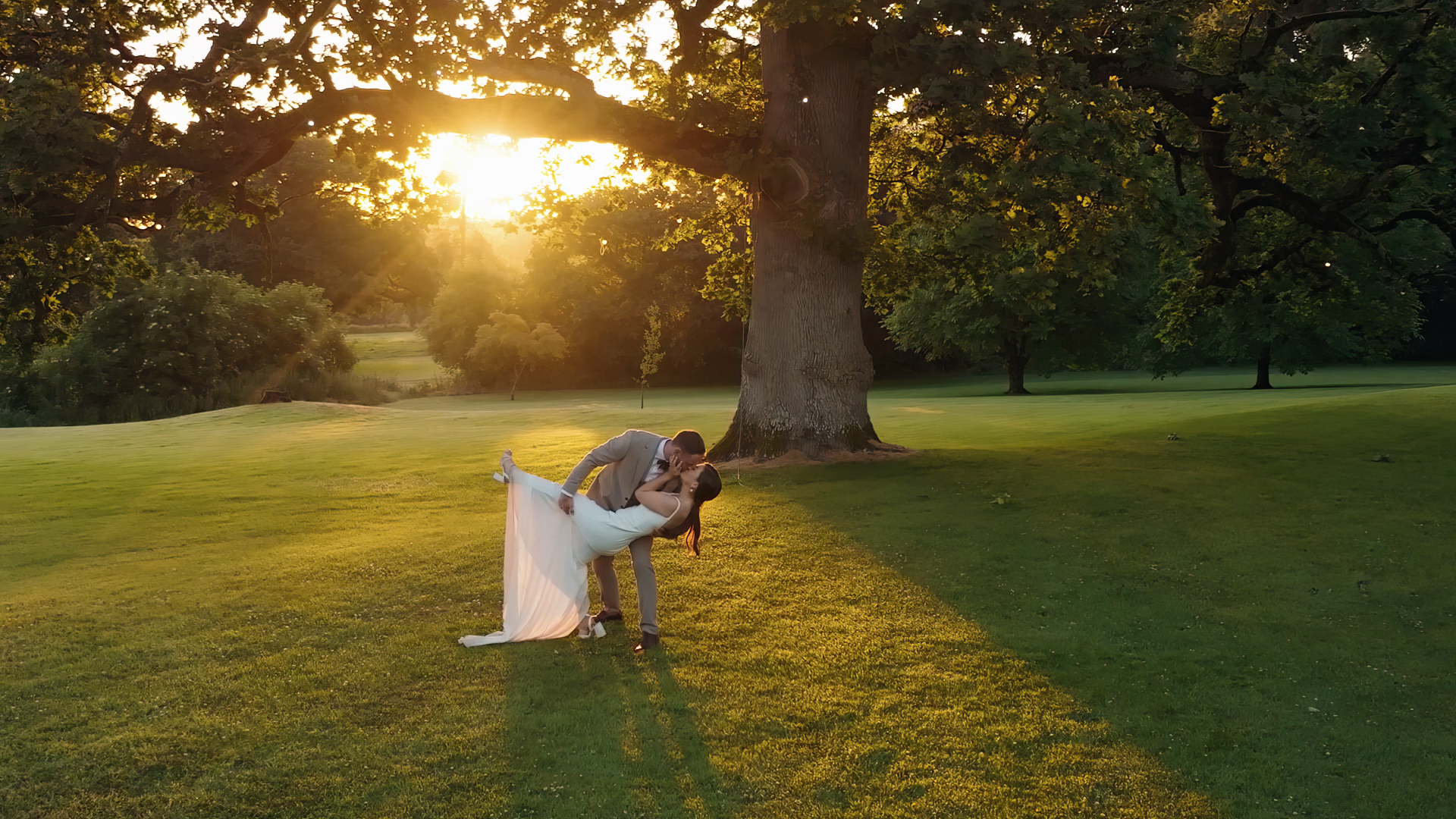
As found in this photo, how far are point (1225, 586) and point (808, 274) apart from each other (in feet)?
30.1

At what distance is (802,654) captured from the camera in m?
8.86

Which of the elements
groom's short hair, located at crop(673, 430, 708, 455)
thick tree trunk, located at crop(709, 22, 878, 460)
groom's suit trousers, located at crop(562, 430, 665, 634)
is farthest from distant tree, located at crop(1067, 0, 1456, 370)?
groom's suit trousers, located at crop(562, 430, 665, 634)

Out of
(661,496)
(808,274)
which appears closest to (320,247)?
(808,274)

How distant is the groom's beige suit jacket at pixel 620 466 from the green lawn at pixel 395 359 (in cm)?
5255

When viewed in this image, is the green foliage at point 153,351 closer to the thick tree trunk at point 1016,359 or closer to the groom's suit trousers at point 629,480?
the thick tree trunk at point 1016,359

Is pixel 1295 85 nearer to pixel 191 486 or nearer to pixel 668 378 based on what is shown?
pixel 191 486

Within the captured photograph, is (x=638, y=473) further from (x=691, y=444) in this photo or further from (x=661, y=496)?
(x=691, y=444)

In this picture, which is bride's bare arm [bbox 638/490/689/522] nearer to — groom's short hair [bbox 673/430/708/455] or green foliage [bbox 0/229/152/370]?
groom's short hair [bbox 673/430/708/455]

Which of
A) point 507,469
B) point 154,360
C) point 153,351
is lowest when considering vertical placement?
point 507,469

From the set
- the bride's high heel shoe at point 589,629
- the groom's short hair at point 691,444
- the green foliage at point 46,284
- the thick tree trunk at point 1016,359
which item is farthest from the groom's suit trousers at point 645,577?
the thick tree trunk at point 1016,359

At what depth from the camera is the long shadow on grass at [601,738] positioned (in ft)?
20.0

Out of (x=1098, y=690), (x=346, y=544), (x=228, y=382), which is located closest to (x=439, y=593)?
(x=346, y=544)

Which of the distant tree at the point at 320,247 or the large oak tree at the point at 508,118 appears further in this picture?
the distant tree at the point at 320,247

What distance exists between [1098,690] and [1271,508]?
783 centimetres
